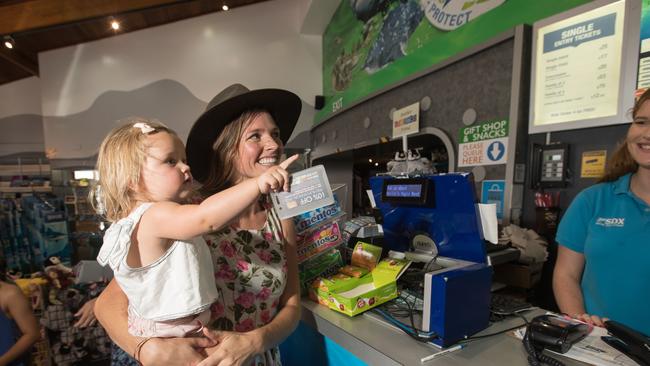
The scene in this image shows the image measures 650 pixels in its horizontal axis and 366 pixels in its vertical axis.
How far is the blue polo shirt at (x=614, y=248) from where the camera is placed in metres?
1.21

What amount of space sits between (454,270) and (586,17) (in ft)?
6.53

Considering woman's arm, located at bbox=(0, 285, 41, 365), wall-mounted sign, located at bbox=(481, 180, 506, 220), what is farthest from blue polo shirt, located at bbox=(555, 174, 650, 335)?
woman's arm, located at bbox=(0, 285, 41, 365)

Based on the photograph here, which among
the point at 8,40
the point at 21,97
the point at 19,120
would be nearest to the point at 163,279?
the point at 8,40

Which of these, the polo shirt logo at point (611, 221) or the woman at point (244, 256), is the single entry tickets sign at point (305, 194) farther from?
the polo shirt logo at point (611, 221)

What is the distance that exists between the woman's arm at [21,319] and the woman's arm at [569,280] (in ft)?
9.91

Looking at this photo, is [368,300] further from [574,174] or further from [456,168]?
[456,168]

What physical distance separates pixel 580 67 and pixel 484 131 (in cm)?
69

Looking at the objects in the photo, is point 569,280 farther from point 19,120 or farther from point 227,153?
point 19,120

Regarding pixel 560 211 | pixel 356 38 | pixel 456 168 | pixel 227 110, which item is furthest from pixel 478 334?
pixel 356 38

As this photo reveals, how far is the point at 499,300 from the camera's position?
Answer: 3.70 ft

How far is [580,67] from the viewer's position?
193 cm

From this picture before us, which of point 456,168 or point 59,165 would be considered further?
point 59,165

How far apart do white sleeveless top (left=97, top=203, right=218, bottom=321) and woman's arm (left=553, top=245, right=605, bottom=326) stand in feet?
4.89

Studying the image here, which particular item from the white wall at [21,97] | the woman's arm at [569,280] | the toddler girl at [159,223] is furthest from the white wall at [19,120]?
the woman's arm at [569,280]
